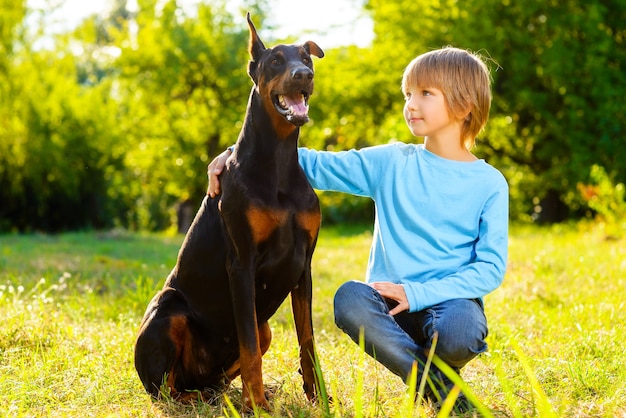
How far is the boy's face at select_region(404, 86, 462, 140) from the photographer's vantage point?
3.09 metres

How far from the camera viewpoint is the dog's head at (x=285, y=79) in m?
2.77

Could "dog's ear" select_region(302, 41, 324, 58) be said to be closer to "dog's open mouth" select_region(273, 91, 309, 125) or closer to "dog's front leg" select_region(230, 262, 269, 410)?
"dog's open mouth" select_region(273, 91, 309, 125)

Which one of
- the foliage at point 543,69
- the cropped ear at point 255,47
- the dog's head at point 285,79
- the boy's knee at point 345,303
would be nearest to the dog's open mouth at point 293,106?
the dog's head at point 285,79

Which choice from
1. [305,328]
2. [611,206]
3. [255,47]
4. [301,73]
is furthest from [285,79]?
[611,206]

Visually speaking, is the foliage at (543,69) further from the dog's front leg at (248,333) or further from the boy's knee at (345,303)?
the dog's front leg at (248,333)

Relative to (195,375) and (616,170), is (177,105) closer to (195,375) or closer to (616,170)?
(616,170)

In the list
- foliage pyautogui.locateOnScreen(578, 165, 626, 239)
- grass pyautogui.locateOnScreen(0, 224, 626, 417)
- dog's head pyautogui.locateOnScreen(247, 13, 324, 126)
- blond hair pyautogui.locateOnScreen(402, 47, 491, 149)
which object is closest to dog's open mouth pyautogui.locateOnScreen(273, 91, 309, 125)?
dog's head pyautogui.locateOnScreen(247, 13, 324, 126)

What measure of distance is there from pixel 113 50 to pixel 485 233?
15067 millimetres

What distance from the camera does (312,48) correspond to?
10.5 ft

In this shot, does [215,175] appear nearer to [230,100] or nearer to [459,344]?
[459,344]

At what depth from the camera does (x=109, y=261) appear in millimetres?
7898

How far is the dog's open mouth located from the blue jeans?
0.73 m

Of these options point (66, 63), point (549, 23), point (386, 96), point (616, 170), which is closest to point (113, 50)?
point (66, 63)

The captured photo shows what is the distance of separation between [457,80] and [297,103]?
2.35 ft
